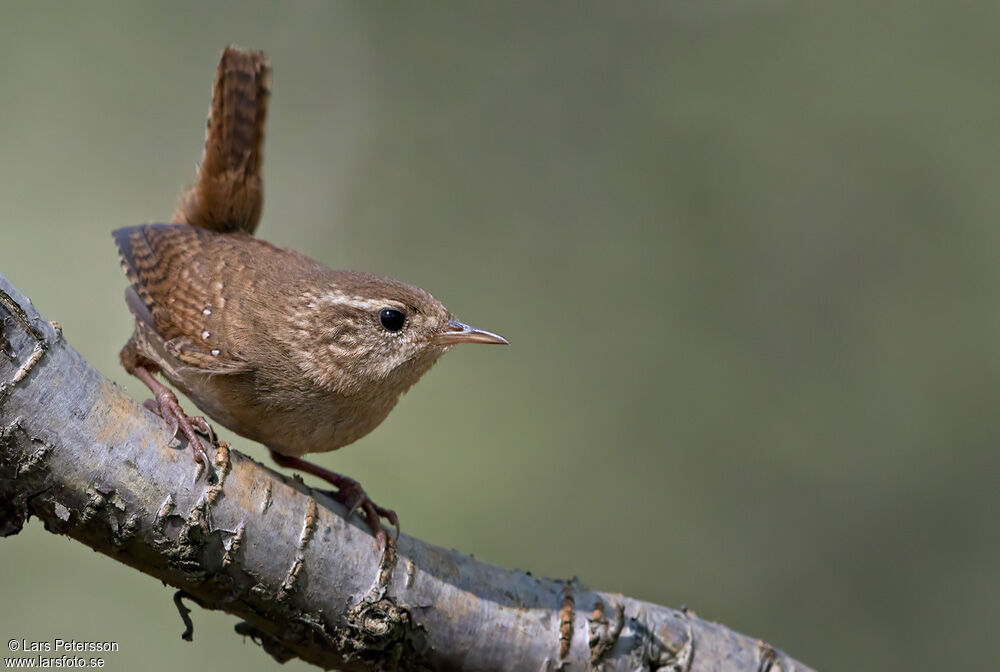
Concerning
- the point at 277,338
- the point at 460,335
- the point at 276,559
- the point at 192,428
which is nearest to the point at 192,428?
the point at 192,428

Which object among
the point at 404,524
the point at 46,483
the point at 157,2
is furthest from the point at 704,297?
the point at 46,483

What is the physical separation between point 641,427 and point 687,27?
315 centimetres

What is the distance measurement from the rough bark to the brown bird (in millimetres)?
348

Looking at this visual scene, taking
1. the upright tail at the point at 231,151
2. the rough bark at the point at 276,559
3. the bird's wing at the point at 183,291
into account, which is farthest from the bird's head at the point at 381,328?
the upright tail at the point at 231,151

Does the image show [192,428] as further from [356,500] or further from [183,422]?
[356,500]

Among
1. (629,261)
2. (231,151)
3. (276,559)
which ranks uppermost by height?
(629,261)

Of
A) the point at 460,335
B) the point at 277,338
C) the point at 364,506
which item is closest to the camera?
the point at 364,506

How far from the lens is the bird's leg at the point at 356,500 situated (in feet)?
9.64

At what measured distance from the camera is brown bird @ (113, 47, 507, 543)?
3318mm

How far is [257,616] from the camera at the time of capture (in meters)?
2.59

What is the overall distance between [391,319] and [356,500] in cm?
74

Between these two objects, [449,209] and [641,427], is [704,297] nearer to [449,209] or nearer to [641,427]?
[641,427]

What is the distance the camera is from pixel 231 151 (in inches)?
166

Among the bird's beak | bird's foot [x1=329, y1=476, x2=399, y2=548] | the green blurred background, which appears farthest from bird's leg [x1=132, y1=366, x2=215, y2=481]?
the green blurred background
